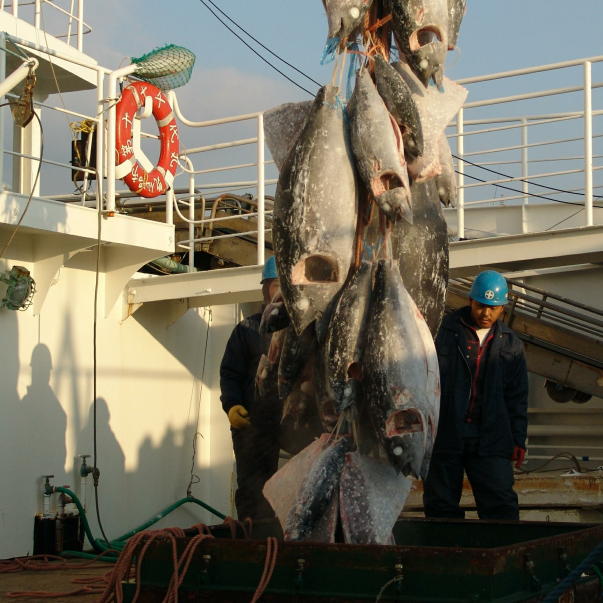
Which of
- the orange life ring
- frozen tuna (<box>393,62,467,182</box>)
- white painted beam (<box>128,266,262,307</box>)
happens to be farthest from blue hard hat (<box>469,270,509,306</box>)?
the orange life ring

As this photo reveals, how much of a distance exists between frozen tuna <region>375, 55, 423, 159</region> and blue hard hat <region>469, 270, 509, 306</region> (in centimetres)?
153

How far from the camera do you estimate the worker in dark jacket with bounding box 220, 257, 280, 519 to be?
25.2 ft

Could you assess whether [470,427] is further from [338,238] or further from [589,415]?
[589,415]

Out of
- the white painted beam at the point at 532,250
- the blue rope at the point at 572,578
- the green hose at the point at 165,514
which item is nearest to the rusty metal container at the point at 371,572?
the blue rope at the point at 572,578

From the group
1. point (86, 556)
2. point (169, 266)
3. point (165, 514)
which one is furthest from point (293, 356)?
point (169, 266)

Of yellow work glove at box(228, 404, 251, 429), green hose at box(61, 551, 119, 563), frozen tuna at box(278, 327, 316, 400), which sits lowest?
green hose at box(61, 551, 119, 563)

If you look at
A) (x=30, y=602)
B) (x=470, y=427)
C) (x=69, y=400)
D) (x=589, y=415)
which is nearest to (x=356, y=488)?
(x=470, y=427)

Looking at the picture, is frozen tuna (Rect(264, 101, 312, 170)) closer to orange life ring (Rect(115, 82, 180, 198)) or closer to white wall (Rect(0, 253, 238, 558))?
orange life ring (Rect(115, 82, 180, 198))

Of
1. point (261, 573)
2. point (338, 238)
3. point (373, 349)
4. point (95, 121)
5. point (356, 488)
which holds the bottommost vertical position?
point (261, 573)

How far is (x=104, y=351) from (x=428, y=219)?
4.98m

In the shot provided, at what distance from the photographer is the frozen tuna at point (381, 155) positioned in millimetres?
5031

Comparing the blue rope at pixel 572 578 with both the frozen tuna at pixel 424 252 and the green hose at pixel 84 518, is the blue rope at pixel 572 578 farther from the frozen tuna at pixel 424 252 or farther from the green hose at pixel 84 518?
the green hose at pixel 84 518

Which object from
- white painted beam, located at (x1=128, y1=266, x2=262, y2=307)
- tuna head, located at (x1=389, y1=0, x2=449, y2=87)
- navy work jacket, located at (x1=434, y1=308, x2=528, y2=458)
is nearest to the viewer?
tuna head, located at (x1=389, y1=0, x2=449, y2=87)

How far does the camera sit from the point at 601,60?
8688 millimetres
